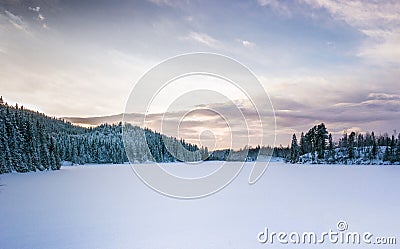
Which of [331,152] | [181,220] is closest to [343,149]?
[331,152]

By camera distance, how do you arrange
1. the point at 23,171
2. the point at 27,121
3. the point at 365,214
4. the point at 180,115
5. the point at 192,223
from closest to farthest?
the point at 192,223, the point at 365,214, the point at 180,115, the point at 23,171, the point at 27,121

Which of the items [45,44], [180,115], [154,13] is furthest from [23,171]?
[180,115]

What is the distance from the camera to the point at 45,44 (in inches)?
795

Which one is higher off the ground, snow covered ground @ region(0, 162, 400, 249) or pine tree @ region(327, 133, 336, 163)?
pine tree @ region(327, 133, 336, 163)

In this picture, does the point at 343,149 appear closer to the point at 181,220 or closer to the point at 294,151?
the point at 294,151

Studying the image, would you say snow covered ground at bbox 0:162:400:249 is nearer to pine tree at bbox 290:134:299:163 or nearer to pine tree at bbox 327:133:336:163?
pine tree at bbox 327:133:336:163

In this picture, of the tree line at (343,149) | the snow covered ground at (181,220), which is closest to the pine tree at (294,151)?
the tree line at (343,149)

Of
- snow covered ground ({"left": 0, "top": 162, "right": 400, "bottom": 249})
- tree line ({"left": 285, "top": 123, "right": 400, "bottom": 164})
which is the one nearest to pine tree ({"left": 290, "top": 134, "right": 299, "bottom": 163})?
tree line ({"left": 285, "top": 123, "right": 400, "bottom": 164})

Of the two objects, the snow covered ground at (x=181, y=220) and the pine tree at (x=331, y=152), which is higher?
the pine tree at (x=331, y=152)

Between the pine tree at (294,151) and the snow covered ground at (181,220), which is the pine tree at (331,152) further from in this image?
the snow covered ground at (181,220)

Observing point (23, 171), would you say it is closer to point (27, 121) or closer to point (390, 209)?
point (27, 121)

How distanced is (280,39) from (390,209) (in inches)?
544

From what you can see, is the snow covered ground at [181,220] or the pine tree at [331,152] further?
the pine tree at [331,152]

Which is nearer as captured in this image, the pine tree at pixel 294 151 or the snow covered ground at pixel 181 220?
the snow covered ground at pixel 181 220
